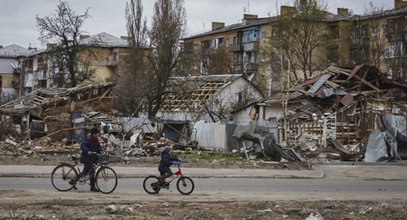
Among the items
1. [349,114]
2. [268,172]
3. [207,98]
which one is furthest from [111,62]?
[268,172]

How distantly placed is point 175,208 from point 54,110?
3384 centimetres

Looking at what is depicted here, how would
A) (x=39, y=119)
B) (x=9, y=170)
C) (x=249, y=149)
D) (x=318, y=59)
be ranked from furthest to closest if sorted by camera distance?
(x=318, y=59)
(x=39, y=119)
(x=249, y=149)
(x=9, y=170)

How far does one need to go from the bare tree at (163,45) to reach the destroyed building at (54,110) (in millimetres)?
3747

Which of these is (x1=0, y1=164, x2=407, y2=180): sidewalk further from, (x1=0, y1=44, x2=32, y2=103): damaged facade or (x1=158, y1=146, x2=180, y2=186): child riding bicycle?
(x1=0, y1=44, x2=32, y2=103): damaged facade

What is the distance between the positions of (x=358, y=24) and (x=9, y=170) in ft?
163

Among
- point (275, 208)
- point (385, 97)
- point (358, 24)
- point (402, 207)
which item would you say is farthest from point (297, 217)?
point (358, 24)

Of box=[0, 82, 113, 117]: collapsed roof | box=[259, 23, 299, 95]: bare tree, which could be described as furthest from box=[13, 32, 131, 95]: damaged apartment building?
box=[0, 82, 113, 117]: collapsed roof

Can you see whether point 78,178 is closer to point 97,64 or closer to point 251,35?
point 251,35

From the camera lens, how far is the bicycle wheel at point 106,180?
1706 centimetres

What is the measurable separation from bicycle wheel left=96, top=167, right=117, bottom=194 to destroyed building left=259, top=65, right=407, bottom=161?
18.1 m

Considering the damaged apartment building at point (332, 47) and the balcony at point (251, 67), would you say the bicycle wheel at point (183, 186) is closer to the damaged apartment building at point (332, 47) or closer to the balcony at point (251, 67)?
the damaged apartment building at point (332, 47)

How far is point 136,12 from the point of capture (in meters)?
57.6

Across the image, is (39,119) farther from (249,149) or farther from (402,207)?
(402,207)

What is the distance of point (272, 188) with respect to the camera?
65.9 ft
